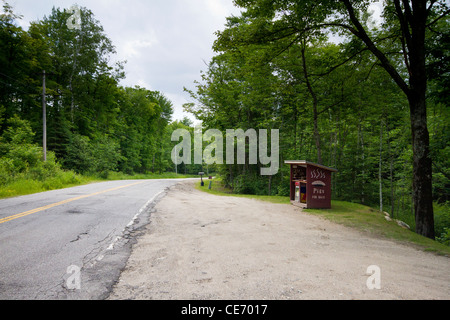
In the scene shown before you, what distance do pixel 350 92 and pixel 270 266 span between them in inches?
526

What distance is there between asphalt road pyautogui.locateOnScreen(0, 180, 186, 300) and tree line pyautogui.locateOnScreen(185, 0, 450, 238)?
790 cm

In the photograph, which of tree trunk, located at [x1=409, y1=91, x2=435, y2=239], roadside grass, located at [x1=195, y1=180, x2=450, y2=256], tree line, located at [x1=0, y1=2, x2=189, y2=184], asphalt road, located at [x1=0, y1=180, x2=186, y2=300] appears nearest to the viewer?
asphalt road, located at [x1=0, y1=180, x2=186, y2=300]

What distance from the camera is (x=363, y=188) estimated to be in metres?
17.0

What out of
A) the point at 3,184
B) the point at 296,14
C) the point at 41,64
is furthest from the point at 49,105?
the point at 296,14

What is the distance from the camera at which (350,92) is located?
13.7 meters

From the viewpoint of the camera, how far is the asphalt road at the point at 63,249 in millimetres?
2887

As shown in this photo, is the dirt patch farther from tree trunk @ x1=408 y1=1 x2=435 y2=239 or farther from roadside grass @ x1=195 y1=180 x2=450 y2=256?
tree trunk @ x1=408 y1=1 x2=435 y2=239

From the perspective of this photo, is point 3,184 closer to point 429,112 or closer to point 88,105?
point 88,105

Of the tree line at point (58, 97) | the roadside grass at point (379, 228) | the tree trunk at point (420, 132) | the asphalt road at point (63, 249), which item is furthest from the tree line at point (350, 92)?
the tree line at point (58, 97)

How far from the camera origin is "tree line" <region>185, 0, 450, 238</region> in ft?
25.4

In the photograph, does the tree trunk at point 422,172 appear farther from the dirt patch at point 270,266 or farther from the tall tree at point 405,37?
the dirt patch at point 270,266

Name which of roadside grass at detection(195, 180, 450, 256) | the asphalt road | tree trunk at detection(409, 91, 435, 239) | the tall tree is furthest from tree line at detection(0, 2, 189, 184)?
tree trunk at detection(409, 91, 435, 239)

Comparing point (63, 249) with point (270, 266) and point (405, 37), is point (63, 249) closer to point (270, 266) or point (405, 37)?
point (270, 266)

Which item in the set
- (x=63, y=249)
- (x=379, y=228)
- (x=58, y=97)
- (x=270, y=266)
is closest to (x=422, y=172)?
(x=379, y=228)
